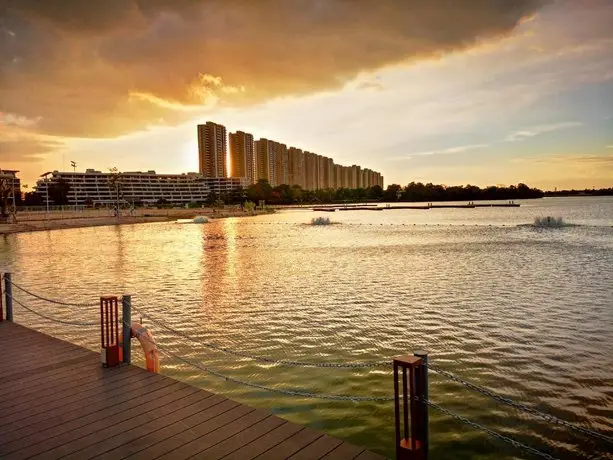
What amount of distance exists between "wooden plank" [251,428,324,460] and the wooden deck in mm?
13

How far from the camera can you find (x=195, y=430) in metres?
6.36

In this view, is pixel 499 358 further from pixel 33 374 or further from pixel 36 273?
pixel 36 273

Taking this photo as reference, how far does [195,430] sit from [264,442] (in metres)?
1.13

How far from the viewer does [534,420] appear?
8.62m

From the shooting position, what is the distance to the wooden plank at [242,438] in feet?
18.7

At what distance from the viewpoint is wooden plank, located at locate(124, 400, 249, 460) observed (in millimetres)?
5773

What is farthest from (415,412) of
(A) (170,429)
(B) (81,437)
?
(B) (81,437)

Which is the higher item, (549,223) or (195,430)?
(195,430)

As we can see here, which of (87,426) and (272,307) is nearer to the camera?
(87,426)

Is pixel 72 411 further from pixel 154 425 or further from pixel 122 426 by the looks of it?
pixel 154 425

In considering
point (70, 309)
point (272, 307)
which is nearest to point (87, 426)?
point (272, 307)

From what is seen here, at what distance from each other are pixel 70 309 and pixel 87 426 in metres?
14.3

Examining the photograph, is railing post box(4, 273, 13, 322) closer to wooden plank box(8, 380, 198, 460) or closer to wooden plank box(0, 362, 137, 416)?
wooden plank box(0, 362, 137, 416)

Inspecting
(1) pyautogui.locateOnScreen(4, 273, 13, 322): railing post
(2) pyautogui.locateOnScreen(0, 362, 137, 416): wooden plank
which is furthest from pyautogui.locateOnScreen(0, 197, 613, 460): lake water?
(2) pyautogui.locateOnScreen(0, 362, 137, 416): wooden plank
